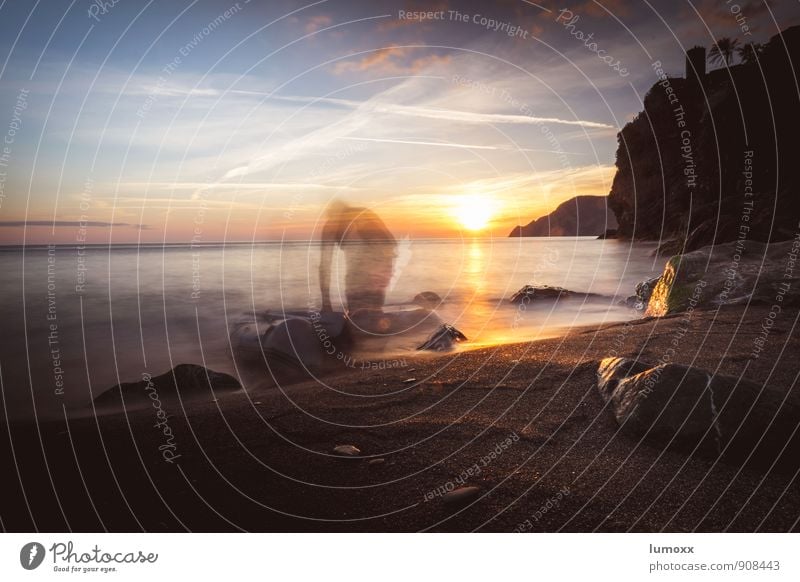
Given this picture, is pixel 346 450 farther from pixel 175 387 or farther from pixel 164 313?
pixel 164 313

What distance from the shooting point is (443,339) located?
8.02 meters

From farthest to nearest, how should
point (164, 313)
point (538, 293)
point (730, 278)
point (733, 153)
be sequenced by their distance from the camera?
1. point (733, 153)
2. point (538, 293)
3. point (164, 313)
4. point (730, 278)

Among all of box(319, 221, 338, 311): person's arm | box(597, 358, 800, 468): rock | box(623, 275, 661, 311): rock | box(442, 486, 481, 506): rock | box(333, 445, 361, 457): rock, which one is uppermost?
box(319, 221, 338, 311): person's arm

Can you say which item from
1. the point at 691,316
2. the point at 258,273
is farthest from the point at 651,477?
the point at 258,273

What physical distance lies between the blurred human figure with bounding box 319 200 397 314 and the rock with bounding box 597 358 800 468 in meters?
5.98

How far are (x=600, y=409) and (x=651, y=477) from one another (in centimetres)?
87

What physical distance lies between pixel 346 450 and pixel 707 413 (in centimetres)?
320

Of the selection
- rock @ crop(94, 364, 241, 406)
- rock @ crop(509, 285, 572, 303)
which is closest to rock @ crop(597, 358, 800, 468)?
rock @ crop(94, 364, 241, 406)

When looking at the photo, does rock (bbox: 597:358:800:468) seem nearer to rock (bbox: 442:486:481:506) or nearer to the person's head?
rock (bbox: 442:486:481:506)

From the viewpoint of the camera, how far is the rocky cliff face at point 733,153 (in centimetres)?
1548

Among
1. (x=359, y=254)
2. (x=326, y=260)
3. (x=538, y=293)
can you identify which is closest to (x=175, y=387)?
(x=326, y=260)

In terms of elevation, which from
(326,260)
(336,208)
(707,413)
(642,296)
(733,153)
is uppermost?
(733,153)

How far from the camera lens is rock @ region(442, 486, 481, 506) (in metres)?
3.39
